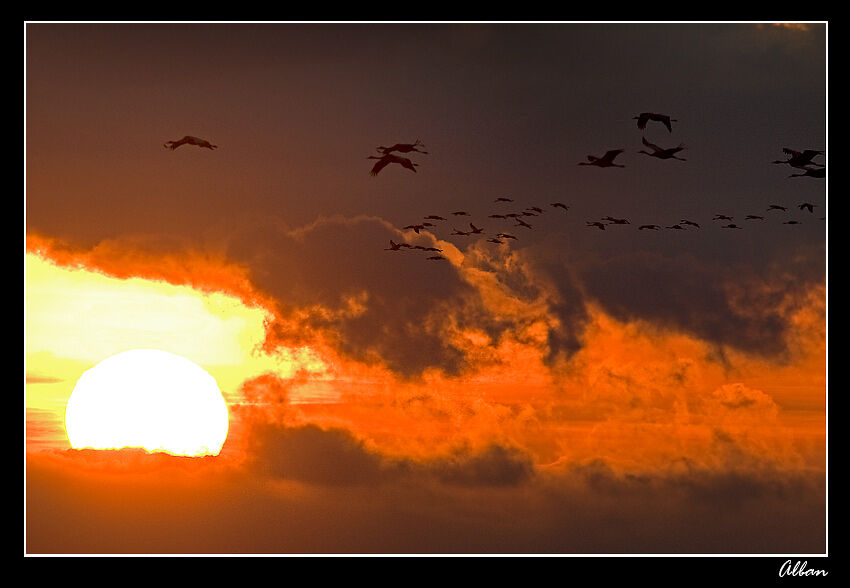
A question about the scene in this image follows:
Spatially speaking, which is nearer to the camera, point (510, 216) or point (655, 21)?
point (655, 21)

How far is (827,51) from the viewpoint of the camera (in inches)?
764

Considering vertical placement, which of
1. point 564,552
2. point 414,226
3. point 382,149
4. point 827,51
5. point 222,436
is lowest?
point 564,552

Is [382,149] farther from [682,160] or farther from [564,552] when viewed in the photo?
[564,552]

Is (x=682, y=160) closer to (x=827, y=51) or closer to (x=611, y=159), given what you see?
(x=611, y=159)

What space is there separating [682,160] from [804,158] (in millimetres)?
2112

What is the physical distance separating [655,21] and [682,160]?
3014 millimetres

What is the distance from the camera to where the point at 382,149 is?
67.5ft

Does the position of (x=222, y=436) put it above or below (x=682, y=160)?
below

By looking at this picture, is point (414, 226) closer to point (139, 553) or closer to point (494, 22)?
point (494, 22)

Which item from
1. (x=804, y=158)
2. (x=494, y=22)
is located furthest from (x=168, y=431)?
(x=804, y=158)

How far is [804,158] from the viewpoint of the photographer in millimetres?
20844

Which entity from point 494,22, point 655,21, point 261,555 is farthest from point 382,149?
point 261,555

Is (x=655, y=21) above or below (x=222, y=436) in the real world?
above

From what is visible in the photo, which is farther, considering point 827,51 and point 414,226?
point 414,226
